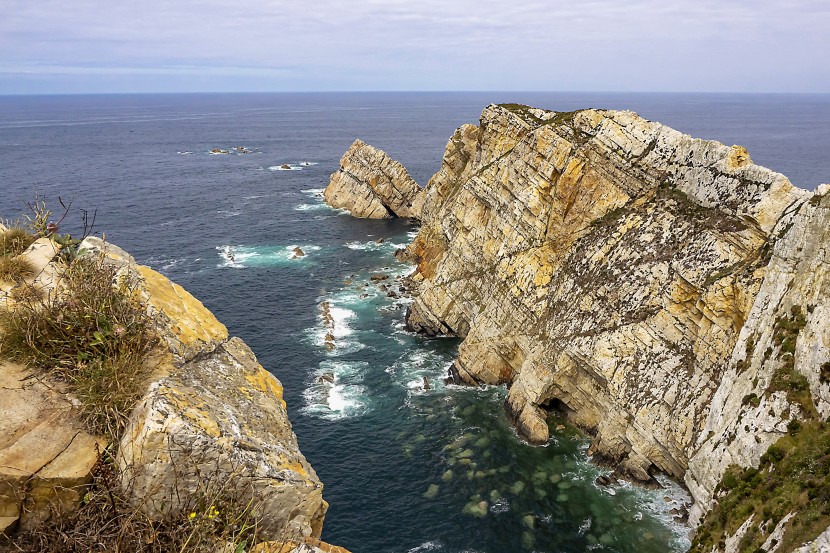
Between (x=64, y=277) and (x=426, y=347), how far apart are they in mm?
53074

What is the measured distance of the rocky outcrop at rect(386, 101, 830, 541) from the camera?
3244 centimetres

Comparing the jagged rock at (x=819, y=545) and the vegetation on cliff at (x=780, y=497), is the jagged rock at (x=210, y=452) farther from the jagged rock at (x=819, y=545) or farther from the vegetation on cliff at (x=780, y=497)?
the vegetation on cliff at (x=780, y=497)

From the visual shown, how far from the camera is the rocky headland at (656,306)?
96.7ft

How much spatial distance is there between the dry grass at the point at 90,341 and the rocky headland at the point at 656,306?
24.8 m

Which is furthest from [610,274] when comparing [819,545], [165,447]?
[165,447]

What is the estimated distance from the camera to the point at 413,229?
107 meters

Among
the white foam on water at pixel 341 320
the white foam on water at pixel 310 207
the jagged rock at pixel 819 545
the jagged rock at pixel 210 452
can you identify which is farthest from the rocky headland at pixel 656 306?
the white foam on water at pixel 310 207

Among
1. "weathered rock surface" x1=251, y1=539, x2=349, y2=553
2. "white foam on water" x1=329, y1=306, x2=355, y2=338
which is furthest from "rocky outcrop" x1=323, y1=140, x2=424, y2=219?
"weathered rock surface" x1=251, y1=539, x2=349, y2=553

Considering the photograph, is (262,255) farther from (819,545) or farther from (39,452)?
(39,452)

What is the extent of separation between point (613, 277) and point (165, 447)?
44.2 m

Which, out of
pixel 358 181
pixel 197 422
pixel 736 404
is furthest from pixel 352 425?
pixel 358 181

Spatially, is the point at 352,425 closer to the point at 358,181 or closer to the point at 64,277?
the point at 64,277

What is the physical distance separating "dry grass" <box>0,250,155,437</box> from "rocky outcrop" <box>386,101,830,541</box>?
108ft

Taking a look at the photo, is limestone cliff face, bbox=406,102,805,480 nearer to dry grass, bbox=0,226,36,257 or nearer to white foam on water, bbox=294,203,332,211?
dry grass, bbox=0,226,36,257
